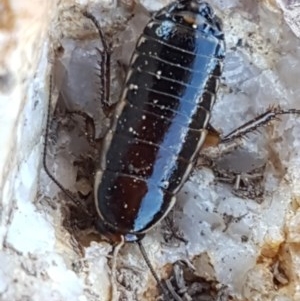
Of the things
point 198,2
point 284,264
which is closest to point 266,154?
point 284,264

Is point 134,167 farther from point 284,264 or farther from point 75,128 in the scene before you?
point 284,264

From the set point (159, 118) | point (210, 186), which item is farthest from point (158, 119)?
point (210, 186)

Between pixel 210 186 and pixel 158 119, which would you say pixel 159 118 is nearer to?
pixel 158 119

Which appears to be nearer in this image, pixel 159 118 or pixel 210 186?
pixel 159 118

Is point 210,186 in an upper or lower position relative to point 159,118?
lower
